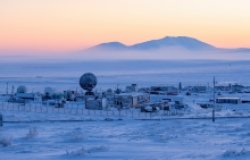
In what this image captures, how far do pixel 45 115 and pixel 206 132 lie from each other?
451 inches

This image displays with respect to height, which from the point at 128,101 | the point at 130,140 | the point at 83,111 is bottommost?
the point at 130,140

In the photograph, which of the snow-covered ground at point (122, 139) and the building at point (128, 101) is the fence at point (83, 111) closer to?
the snow-covered ground at point (122, 139)

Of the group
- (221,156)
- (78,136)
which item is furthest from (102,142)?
(221,156)

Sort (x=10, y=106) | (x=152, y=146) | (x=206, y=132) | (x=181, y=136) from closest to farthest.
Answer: (x=152, y=146) < (x=181, y=136) < (x=206, y=132) < (x=10, y=106)

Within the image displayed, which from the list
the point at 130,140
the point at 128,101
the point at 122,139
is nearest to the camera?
the point at 130,140

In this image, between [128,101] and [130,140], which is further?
[128,101]

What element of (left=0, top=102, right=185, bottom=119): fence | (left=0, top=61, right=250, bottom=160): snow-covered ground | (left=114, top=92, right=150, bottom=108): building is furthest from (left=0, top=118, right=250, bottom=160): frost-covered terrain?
(left=114, top=92, right=150, bottom=108): building

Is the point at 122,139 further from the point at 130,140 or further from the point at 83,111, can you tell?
the point at 83,111

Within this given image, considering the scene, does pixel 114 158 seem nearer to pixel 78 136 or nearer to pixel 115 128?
pixel 78 136

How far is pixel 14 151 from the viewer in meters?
15.0

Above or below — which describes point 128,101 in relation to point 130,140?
above

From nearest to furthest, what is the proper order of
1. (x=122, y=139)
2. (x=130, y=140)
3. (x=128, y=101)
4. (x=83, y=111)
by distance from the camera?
(x=130, y=140), (x=122, y=139), (x=83, y=111), (x=128, y=101)

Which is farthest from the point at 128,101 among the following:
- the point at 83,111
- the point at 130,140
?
the point at 130,140

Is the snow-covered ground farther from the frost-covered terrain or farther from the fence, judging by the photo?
the fence
